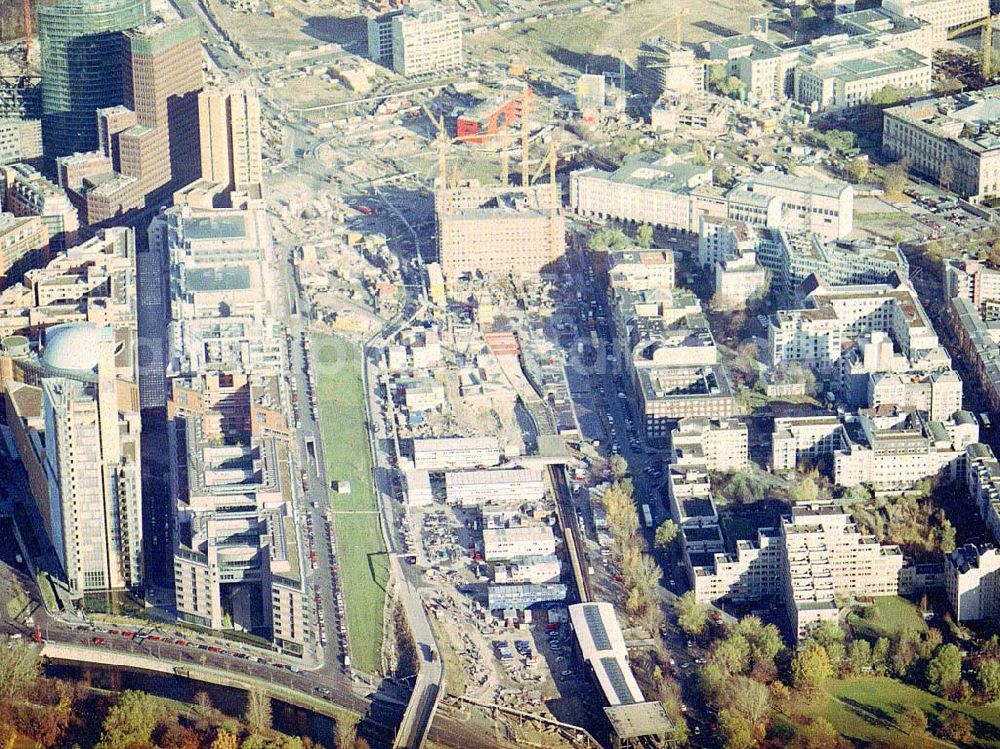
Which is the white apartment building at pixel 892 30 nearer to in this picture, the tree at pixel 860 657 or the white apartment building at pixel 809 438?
the white apartment building at pixel 809 438

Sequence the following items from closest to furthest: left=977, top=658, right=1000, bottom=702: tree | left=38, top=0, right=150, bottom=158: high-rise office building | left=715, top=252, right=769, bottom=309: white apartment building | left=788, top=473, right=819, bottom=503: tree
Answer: left=977, top=658, right=1000, bottom=702: tree → left=788, top=473, right=819, bottom=503: tree → left=715, top=252, right=769, bottom=309: white apartment building → left=38, top=0, right=150, bottom=158: high-rise office building

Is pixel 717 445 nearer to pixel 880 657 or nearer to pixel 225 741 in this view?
pixel 880 657

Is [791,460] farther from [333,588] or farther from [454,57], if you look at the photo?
[454,57]

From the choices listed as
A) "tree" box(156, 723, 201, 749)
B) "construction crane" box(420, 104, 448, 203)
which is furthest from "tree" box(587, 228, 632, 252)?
"tree" box(156, 723, 201, 749)

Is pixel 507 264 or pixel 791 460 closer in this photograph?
pixel 791 460

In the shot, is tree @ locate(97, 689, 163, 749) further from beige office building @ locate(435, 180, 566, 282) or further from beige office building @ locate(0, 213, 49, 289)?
beige office building @ locate(435, 180, 566, 282)

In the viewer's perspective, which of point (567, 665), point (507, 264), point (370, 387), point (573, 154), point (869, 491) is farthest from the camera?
point (573, 154)

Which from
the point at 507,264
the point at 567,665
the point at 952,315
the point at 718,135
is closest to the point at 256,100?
the point at 507,264
